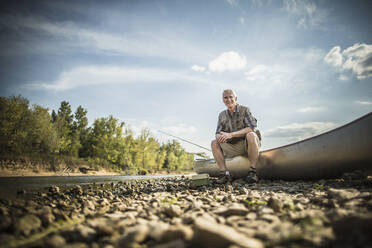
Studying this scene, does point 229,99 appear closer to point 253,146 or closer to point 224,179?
point 253,146

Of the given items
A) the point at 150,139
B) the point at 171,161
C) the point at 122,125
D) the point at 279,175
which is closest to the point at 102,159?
the point at 122,125

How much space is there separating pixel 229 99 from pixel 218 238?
11.2 ft

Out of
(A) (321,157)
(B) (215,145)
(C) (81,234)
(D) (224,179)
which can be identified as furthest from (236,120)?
(C) (81,234)

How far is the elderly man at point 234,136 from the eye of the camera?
11.5ft

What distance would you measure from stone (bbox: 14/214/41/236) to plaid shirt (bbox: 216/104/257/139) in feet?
11.4

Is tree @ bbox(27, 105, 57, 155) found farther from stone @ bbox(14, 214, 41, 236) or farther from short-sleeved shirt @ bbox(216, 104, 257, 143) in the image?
stone @ bbox(14, 214, 41, 236)

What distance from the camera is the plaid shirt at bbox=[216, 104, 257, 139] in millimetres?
3760

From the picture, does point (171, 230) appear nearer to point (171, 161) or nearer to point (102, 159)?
point (102, 159)

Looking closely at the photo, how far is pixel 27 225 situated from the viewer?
121cm

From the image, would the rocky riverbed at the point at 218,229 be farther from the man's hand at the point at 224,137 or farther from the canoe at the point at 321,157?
the man's hand at the point at 224,137

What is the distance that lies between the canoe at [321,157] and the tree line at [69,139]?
1191 inches

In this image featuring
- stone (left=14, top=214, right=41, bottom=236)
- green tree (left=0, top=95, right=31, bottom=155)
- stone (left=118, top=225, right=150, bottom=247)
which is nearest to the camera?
stone (left=118, top=225, right=150, bottom=247)

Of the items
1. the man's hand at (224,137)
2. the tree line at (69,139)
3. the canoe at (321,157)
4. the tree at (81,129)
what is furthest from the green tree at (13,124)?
the canoe at (321,157)

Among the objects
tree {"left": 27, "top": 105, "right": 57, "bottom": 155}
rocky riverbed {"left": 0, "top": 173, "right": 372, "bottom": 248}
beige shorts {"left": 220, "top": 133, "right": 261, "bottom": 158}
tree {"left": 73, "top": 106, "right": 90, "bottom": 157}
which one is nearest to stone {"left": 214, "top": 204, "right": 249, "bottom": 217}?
rocky riverbed {"left": 0, "top": 173, "right": 372, "bottom": 248}
